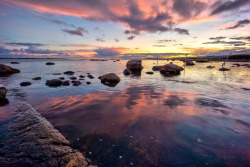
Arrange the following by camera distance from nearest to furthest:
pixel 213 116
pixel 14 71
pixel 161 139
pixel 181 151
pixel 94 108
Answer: pixel 181 151
pixel 161 139
pixel 213 116
pixel 94 108
pixel 14 71

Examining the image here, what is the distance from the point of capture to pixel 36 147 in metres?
3.90

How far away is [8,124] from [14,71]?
105ft

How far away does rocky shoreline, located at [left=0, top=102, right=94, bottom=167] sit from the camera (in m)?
3.30

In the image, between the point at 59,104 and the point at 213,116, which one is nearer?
the point at 213,116

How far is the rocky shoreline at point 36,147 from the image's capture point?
3.30m

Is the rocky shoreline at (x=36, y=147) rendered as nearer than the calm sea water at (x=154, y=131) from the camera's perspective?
Yes

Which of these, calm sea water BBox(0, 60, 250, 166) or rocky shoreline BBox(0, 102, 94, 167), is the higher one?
rocky shoreline BBox(0, 102, 94, 167)

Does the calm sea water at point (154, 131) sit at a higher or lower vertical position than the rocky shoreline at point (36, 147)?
lower

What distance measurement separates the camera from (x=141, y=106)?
24.7 feet

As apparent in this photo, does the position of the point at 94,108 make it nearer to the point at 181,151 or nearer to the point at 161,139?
the point at 161,139

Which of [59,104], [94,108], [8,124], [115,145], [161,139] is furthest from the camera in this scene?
[59,104]

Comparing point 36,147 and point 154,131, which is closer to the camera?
point 36,147

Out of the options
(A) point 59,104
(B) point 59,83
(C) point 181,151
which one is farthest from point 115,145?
(B) point 59,83

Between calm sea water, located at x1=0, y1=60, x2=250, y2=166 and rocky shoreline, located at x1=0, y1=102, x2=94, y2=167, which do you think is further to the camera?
calm sea water, located at x1=0, y1=60, x2=250, y2=166
